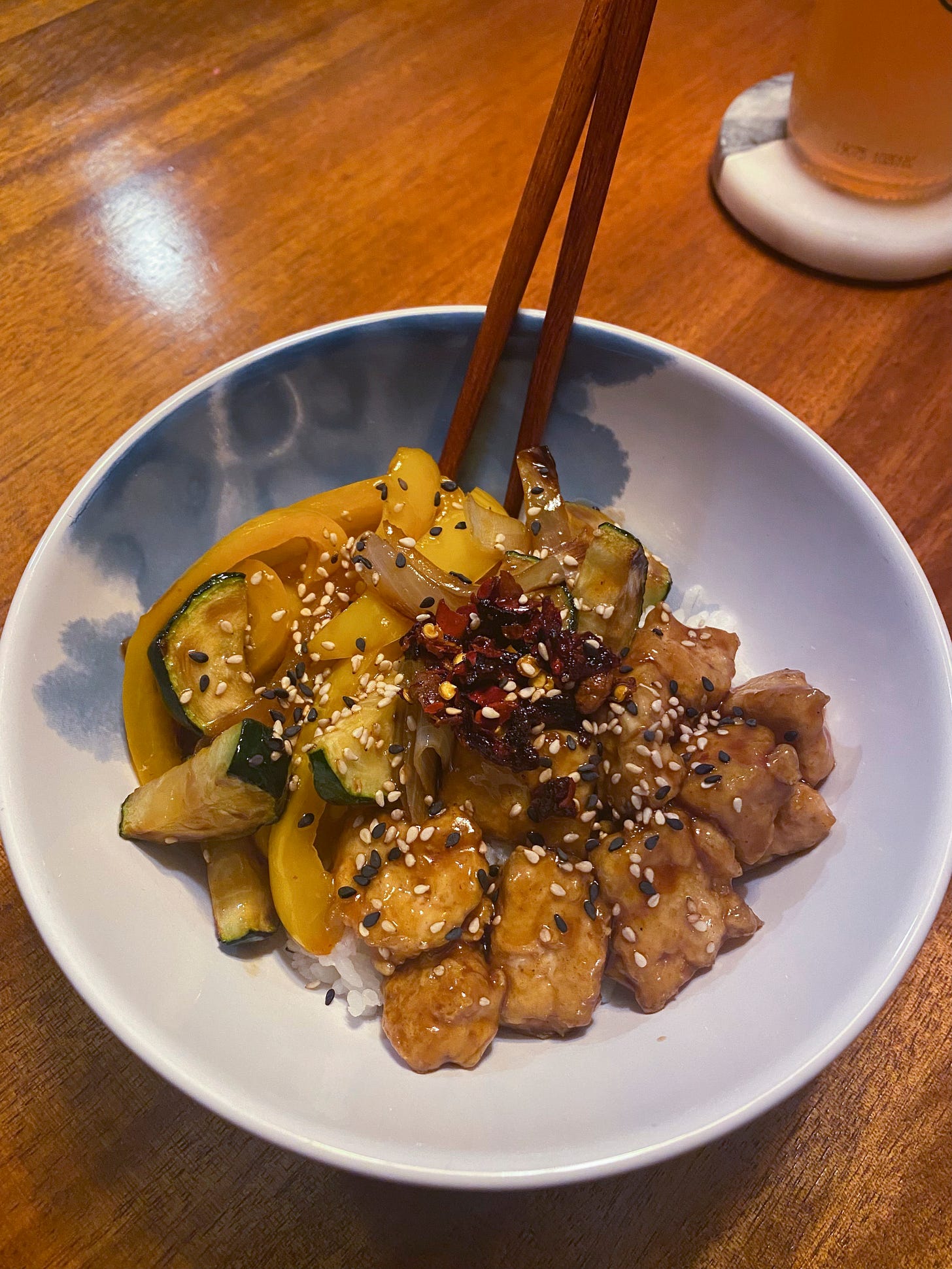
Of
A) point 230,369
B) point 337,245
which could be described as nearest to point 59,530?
point 230,369

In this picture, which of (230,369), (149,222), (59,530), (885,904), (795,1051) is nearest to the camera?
(795,1051)

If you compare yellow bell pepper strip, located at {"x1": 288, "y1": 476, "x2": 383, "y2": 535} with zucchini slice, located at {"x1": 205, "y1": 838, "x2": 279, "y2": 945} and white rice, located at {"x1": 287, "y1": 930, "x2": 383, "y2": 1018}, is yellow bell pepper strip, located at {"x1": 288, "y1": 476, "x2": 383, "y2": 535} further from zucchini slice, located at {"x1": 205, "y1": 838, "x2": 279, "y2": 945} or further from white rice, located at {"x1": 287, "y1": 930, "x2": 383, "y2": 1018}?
white rice, located at {"x1": 287, "y1": 930, "x2": 383, "y2": 1018}

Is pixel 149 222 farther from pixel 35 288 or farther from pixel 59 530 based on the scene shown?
pixel 59 530

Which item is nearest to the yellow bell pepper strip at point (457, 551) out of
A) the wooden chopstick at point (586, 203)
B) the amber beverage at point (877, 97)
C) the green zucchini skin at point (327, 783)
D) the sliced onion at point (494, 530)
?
the sliced onion at point (494, 530)

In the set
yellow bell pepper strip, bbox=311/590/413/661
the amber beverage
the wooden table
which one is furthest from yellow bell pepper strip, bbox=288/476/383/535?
the amber beverage

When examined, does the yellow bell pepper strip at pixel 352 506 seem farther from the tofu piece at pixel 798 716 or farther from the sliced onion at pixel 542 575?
the tofu piece at pixel 798 716
